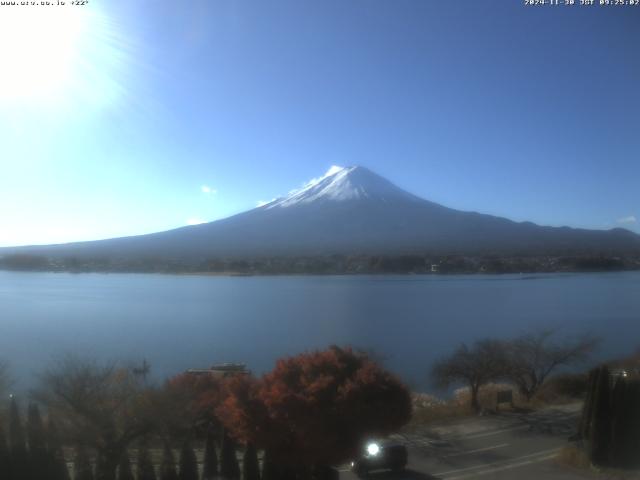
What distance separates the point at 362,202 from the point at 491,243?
13.0 meters

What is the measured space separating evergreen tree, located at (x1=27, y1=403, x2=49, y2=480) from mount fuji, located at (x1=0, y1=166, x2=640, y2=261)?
3014cm

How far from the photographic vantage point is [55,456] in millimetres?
4875

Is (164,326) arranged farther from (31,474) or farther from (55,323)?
→ (31,474)

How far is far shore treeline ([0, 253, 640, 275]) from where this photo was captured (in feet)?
102

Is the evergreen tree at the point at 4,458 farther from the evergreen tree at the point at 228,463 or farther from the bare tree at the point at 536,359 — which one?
the bare tree at the point at 536,359

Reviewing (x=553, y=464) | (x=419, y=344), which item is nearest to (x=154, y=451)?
(x=553, y=464)

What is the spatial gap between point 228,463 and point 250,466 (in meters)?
0.19

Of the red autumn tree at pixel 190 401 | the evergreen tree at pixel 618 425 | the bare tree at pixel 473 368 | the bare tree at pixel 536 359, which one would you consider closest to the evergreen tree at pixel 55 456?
the red autumn tree at pixel 190 401

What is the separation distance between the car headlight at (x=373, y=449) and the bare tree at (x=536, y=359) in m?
5.31

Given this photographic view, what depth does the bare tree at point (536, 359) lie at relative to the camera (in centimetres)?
1099

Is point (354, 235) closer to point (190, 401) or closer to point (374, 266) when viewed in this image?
point (374, 266)

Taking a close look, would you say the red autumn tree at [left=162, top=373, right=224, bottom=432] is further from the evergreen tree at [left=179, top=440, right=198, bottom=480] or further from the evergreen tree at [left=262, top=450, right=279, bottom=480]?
the evergreen tree at [left=262, top=450, right=279, bottom=480]

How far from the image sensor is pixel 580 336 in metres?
14.7

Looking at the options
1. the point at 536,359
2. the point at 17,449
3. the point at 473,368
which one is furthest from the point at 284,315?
the point at 17,449
